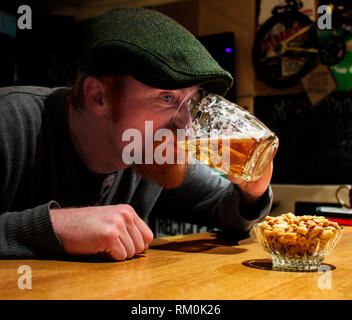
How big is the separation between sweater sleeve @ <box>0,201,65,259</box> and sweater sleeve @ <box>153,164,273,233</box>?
569 mm

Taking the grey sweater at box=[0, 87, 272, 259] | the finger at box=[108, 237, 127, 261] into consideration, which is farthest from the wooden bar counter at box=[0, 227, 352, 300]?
the grey sweater at box=[0, 87, 272, 259]

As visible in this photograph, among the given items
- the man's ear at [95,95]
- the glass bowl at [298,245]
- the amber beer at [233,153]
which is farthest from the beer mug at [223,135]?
the man's ear at [95,95]

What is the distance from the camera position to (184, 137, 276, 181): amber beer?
2.95 feet

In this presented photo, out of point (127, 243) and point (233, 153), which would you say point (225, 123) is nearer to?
point (233, 153)

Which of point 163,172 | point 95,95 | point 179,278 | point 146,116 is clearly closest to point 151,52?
point 146,116

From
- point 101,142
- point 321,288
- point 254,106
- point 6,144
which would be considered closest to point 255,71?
point 254,106

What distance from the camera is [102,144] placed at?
121 cm

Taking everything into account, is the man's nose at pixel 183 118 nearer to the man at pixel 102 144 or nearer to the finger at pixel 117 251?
the man at pixel 102 144

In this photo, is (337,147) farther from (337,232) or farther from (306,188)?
(337,232)

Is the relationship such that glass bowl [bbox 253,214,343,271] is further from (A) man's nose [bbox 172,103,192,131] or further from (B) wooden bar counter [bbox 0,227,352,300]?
(A) man's nose [bbox 172,103,192,131]

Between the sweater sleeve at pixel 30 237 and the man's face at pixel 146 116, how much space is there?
0.32m

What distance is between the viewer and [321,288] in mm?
641

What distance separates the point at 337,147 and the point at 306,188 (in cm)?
36

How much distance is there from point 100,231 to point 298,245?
1.18 feet
